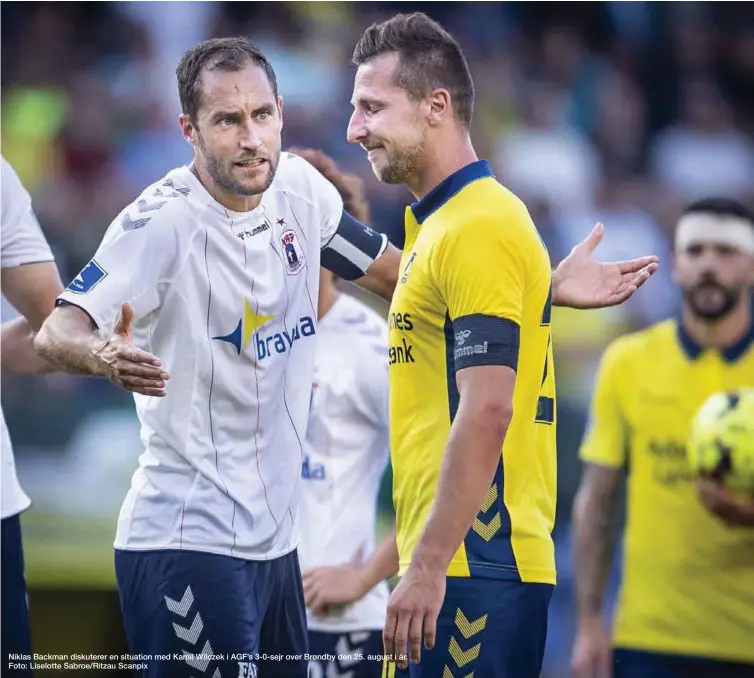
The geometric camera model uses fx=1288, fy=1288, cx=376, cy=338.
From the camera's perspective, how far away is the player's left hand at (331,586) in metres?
4.93

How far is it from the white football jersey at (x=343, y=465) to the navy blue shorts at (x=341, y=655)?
37mm

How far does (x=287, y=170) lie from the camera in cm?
429

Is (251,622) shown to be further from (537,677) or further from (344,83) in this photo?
(344,83)

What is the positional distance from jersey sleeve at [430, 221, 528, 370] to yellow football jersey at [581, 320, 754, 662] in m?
2.41

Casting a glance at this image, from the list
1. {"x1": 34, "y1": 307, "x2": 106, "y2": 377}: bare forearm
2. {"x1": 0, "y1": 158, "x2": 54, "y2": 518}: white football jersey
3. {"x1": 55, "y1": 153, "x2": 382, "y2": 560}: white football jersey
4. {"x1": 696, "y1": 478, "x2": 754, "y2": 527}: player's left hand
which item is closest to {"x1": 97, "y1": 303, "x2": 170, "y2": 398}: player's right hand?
{"x1": 34, "y1": 307, "x2": 106, "y2": 377}: bare forearm

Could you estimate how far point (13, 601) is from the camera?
4.46 meters

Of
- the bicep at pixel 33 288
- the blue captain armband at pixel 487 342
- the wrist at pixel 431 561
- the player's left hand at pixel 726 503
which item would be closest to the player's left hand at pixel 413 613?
the wrist at pixel 431 561

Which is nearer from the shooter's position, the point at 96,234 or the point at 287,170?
the point at 287,170

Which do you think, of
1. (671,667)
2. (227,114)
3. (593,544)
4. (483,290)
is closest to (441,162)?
(483,290)

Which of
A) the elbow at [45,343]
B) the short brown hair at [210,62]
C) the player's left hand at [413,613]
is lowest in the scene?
the player's left hand at [413,613]

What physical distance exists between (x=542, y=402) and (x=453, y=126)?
34.9 inches

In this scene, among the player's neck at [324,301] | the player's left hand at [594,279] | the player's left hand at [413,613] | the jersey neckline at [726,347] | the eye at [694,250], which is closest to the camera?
the player's left hand at [413,613]

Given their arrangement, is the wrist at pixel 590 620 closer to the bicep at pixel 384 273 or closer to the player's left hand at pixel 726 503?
the player's left hand at pixel 726 503

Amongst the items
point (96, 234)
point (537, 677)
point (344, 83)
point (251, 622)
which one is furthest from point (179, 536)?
point (344, 83)
